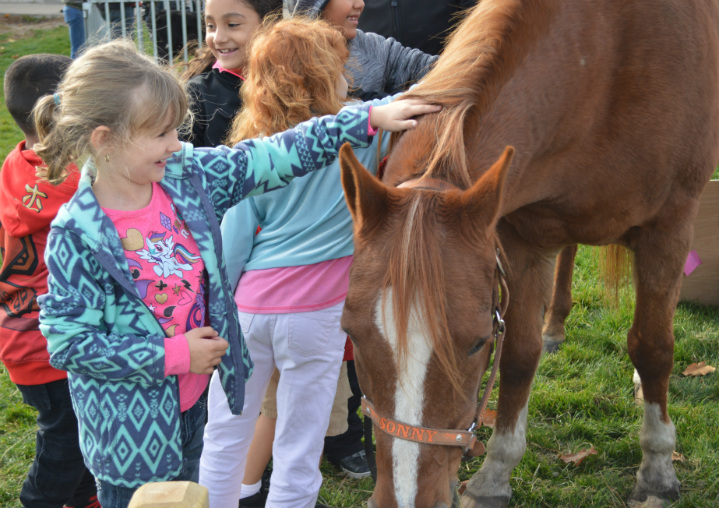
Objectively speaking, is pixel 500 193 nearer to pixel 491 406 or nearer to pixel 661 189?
pixel 661 189

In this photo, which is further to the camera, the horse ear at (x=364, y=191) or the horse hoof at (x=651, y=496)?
the horse hoof at (x=651, y=496)

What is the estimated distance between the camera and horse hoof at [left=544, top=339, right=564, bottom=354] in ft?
14.0

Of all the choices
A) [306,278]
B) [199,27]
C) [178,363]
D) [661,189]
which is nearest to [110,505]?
[178,363]

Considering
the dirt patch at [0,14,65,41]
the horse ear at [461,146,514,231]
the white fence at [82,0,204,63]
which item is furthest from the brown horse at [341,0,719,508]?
the dirt patch at [0,14,65,41]

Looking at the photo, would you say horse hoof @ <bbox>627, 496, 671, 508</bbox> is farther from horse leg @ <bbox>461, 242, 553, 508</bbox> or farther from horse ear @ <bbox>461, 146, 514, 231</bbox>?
horse ear @ <bbox>461, 146, 514, 231</bbox>

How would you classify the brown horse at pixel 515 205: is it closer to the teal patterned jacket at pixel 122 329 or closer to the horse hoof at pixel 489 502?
the horse hoof at pixel 489 502

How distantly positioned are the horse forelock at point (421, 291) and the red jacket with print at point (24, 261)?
1219mm

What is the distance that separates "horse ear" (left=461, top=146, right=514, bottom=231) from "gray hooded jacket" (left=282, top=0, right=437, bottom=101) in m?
1.23

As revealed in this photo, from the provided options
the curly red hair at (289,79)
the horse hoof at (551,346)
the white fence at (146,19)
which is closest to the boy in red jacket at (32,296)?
the curly red hair at (289,79)

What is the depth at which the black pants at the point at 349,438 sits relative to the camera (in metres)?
3.27

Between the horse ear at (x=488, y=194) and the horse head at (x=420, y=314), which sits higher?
the horse ear at (x=488, y=194)

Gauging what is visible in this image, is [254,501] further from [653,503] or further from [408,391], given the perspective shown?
[653,503]

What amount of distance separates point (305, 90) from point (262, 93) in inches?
5.6

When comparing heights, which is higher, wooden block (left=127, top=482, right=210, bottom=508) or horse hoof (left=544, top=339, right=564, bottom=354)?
wooden block (left=127, top=482, right=210, bottom=508)
